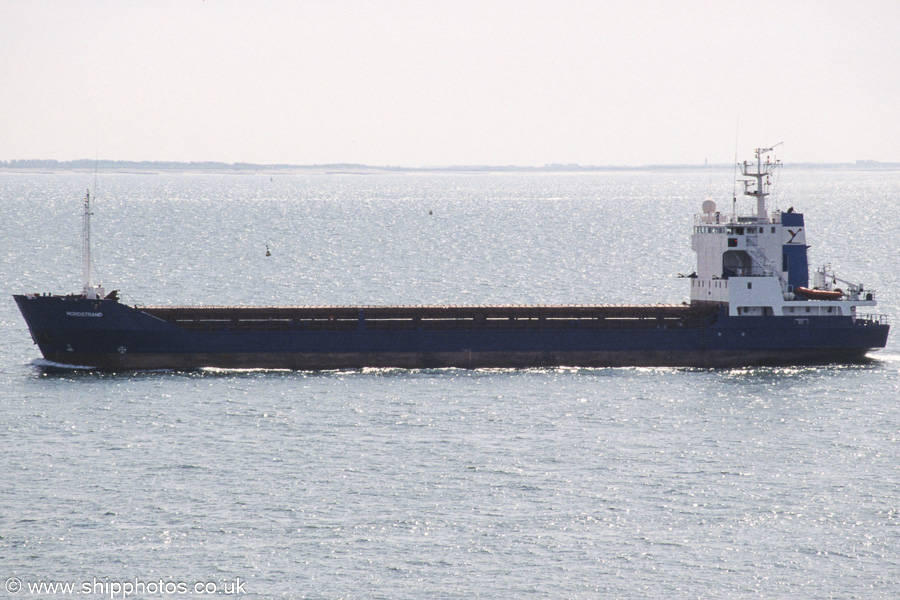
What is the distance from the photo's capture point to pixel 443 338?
50312 millimetres

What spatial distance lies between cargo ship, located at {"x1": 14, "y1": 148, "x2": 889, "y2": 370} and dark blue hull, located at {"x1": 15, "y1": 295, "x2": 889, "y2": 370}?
0.06 meters

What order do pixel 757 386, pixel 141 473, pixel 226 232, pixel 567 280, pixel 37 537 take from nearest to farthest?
pixel 37 537
pixel 141 473
pixel 757 386
pixel 567 280
pixel 226 232

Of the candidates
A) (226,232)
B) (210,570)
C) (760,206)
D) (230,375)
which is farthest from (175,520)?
(226,232)

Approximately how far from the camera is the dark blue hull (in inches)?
1914

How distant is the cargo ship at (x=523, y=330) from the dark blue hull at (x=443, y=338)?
2.2 inches

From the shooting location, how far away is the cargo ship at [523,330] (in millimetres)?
48750

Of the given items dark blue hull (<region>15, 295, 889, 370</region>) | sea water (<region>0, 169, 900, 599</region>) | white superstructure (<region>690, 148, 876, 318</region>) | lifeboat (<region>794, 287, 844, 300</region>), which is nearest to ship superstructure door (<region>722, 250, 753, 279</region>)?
white superstructure (<region>690, 148, 876, 318</region>)

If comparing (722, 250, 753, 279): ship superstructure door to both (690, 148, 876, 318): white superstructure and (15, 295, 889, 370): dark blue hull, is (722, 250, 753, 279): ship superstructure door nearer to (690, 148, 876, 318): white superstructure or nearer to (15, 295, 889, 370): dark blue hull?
(690, 148, 876, 318): white superstructure

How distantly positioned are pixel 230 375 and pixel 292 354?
2.99m

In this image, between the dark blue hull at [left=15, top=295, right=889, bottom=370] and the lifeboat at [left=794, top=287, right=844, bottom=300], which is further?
the lifeboat at [left=794, top=287, right=844, bottom=300]

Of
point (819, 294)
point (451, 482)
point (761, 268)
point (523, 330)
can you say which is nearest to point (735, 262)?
point (761, 268)

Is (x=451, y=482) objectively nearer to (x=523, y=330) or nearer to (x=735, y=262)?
(x=523, y=330)

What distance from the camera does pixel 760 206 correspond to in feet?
177

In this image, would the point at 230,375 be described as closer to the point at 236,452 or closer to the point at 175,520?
the point at 236,452
